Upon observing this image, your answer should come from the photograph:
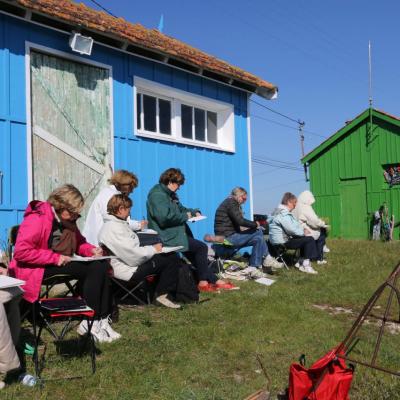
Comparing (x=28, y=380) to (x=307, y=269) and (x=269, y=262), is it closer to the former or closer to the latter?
(x=269, y=262)

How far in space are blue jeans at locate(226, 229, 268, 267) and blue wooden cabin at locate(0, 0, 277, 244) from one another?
137 cm

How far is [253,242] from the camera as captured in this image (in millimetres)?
8062

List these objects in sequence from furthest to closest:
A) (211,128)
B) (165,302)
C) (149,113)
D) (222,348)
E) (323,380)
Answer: (211,128), (149,113), (165,302), (222,348), (323,380)

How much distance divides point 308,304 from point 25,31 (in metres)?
5.18

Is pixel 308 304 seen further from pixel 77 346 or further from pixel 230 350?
pixel 77 346

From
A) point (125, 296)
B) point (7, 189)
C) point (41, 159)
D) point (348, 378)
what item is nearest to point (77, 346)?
point (125, 296)

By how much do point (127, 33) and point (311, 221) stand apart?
489 cm

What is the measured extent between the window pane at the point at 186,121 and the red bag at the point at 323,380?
275 inches

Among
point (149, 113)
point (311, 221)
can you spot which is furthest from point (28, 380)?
point (311, 221)

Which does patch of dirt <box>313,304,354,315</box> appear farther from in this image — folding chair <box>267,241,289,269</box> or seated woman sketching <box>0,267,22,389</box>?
seated woman sketching <box>0,267,22,389</box>

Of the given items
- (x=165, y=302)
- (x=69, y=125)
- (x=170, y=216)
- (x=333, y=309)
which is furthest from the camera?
(x=69, y=125)

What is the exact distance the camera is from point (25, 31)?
6680mm

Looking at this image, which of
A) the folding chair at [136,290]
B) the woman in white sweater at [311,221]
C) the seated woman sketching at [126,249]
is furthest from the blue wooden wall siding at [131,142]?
the seated woman sketching at [126,249]

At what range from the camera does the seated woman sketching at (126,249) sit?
5172 mm
